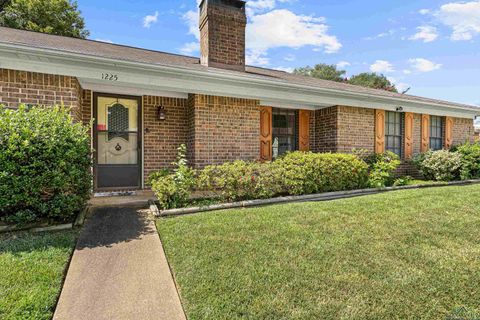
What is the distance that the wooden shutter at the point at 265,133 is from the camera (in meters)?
8.38

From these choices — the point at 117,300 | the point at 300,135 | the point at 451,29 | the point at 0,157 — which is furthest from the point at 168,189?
the point at 451,29

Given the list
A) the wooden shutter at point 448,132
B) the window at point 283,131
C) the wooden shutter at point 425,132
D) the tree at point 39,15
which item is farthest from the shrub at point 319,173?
the tree at point 39,15

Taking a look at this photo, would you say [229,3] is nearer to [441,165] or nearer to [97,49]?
[97,49]

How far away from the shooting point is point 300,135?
361 inches

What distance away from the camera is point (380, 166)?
8.13 meters

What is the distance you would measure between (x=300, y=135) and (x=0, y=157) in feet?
24.8

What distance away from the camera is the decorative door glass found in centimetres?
682

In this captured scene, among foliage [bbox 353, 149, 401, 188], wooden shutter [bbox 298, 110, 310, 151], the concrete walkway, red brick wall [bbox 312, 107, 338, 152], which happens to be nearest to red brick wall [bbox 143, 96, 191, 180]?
the concrete walkway

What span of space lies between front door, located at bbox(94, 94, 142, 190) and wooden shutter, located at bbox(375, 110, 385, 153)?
24.2 feet

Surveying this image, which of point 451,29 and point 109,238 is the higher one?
point 451,29

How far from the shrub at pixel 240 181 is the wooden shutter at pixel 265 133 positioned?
89.4 inches

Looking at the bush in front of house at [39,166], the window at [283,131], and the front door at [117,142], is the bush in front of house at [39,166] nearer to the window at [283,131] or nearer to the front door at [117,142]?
the front door at [117,142]

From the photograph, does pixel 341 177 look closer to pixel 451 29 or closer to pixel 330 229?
pixel 330 229

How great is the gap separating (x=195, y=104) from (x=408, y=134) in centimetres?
774
